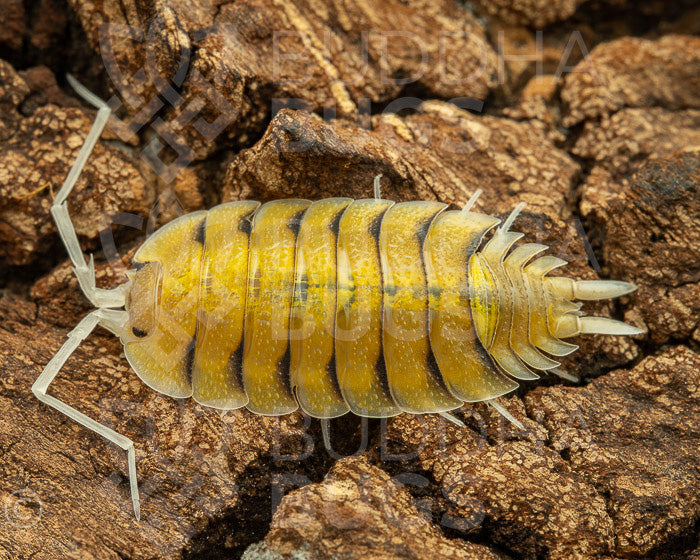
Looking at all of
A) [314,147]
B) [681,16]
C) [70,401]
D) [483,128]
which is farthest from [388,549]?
[681,16]

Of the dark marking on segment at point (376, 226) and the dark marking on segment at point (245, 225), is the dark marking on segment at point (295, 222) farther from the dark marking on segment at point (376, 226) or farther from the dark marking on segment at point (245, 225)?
the dark marking on segment at point (376, 226)

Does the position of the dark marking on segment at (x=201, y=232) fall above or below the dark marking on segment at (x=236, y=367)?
above

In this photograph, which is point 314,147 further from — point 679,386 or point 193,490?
point 679,386

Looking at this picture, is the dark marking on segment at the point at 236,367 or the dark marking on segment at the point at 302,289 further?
the dark marking on segment at the point at 236,367

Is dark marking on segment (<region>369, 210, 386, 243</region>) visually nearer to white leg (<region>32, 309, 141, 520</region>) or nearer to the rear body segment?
the rear body segment

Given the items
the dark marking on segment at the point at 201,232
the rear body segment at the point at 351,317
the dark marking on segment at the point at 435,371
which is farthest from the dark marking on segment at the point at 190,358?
the dark marking on segment at the point at 435,371

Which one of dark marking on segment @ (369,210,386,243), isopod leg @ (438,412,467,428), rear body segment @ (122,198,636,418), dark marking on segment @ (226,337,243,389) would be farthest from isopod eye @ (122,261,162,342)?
isopod leg @ (438,412,467,428)
